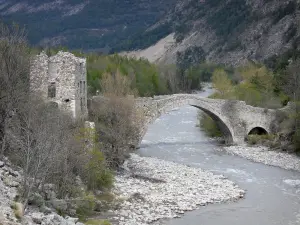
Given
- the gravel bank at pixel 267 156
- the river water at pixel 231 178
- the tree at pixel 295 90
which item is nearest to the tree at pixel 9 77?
the river water at pixel 231 178

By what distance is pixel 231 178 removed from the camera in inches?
1112

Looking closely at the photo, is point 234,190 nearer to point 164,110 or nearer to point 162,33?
point 164,110

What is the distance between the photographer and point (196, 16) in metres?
158

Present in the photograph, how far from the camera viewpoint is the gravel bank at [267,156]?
3188cm

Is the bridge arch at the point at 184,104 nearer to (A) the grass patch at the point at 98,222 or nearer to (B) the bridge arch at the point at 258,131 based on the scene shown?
(B) the bridge arch at the point at 258,131

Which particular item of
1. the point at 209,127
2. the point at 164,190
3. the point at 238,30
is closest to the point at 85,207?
the point at 164,190

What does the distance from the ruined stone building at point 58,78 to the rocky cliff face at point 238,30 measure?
58628 mm

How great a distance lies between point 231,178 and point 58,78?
10024mm

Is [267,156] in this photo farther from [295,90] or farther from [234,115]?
[295,90]

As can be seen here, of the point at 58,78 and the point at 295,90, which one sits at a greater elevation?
the point at 295,90

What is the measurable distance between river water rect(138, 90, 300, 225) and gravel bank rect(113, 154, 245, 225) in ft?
2.18

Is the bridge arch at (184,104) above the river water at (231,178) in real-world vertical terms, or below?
above

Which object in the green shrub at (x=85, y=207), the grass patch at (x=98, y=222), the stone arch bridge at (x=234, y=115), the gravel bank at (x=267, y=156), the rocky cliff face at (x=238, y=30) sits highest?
the rocky cliff face at (x=238, y=30)

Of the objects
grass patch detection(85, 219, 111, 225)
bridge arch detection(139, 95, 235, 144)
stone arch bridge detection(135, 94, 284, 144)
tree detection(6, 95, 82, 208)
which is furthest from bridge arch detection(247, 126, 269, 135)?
grass patch detection(85, 219, 111, 225)
